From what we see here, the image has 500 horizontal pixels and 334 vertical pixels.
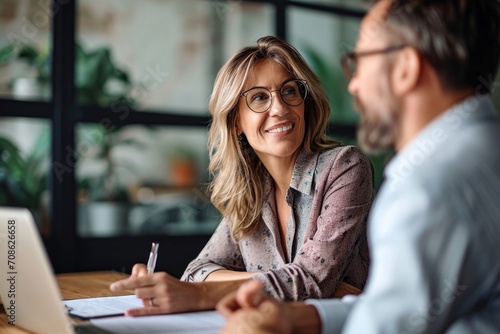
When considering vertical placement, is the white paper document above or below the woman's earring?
below

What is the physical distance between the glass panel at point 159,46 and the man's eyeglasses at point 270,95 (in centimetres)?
185

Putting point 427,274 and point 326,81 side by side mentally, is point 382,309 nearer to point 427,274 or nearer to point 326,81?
point 427,274

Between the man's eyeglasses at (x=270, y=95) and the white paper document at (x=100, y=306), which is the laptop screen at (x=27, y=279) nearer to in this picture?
the white paper document at (x=100, y=306)

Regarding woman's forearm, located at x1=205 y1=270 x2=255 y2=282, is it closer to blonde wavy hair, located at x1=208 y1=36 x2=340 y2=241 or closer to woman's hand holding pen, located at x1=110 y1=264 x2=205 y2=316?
blonde wavy hair, located at x1=208 y1=36 x2=340 y2=241

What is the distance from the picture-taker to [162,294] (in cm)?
163

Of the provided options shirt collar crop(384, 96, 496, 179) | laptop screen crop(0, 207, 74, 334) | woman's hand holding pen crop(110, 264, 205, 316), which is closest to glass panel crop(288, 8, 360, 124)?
woman's hand holding pen crop(110, 264, 205, 316)

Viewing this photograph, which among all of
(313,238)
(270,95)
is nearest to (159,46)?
(270,95)

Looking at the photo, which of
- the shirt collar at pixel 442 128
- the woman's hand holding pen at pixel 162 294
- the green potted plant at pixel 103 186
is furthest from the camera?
the green potted plant at pixel 103 186

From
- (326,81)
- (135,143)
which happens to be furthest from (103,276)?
(326,81)

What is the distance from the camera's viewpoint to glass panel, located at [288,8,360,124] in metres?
4.73

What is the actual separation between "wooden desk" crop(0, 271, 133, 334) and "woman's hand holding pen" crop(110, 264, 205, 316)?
15cm

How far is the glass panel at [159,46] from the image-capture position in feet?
12.6

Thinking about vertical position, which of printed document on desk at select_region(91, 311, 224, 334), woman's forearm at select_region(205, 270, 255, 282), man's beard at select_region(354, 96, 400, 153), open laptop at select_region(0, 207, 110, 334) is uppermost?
man's beard at select_region(354, 96, 400, 153)

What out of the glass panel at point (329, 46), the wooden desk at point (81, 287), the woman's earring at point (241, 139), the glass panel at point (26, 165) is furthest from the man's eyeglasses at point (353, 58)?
the glass panel at point (329, 46)
